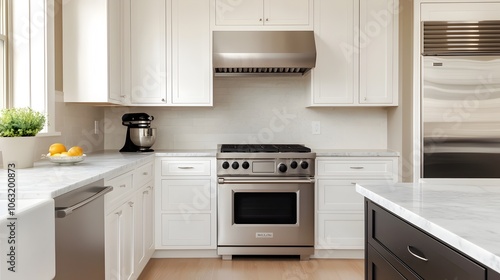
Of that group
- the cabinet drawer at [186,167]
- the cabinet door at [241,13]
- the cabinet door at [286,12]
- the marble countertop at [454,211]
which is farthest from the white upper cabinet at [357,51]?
the marble countertop at [454,211]

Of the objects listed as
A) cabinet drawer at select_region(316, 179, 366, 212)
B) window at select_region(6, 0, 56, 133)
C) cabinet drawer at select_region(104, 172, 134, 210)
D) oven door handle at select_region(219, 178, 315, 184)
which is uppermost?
window at select_region(6, 0, 56, 133)

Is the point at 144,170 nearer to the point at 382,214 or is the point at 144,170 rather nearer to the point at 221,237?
the point at 221,237

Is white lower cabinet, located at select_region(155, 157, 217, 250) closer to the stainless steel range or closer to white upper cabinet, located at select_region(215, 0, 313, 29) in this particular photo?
the stainless steel range

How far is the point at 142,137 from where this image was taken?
337cm

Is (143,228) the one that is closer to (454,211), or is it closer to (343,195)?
(343,195)

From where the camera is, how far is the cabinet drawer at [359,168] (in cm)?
333

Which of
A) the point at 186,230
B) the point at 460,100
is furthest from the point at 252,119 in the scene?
the point at 460,100

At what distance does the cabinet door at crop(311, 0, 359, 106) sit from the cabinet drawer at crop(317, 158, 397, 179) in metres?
0.55

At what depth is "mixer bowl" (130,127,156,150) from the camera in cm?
336

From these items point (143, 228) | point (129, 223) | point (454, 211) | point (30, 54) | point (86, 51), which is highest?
point (86, 51)

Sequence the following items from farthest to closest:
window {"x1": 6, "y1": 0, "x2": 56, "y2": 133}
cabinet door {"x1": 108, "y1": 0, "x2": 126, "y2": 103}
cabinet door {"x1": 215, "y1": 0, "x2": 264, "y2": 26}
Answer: cabinet door {"x1": 215, "y1": 0, "x2": 264, "y2": 26} < cabinet door {"x1": 108, "y1": 0, "x2": 126, "y2": 103} < window {"x1": 6, "y1": 0, "x2": 56, "y2": 133}

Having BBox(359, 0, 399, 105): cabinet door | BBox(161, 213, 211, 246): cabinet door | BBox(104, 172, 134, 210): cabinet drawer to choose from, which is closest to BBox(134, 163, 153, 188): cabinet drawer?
BBox(104, 172, 134, 210): cabinet drawer

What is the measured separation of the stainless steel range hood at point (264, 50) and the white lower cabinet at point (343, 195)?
34.4 inches

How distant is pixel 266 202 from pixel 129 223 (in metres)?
1.18
